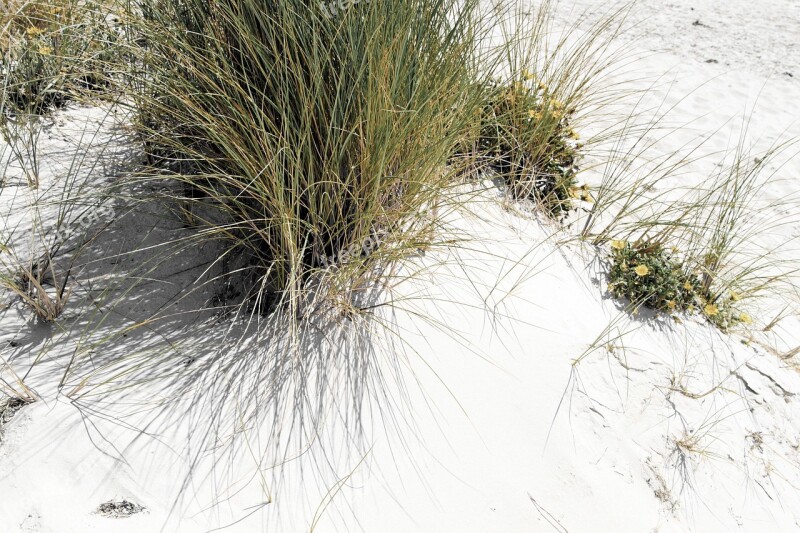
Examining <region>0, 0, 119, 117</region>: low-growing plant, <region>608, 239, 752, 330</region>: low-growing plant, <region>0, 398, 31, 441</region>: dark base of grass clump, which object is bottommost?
<region>0, 398, 31, 441</region>: dark base of grass clump

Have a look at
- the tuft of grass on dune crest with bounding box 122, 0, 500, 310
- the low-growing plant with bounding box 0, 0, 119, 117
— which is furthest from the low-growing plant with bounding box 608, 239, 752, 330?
the low-growing plant with bounding box 0, 0, 119, 117

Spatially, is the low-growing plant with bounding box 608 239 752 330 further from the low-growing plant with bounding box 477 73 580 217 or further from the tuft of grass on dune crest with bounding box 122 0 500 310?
the tuft of grass on dune crest with bounding box 122 0 500 310

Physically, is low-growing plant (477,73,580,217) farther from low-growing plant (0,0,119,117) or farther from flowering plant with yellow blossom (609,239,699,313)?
low-growing plant (0,0,119,117)

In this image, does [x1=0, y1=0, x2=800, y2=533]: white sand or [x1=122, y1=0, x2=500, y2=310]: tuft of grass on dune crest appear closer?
[x1=0, y1=0, x2=800, y2=533]: white sand

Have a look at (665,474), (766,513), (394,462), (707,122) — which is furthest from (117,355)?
(707,122)

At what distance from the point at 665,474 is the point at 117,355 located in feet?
6.06

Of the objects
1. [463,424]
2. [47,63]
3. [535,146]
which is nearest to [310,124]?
[463,424]

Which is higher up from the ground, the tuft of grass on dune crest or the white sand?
the tuft of grass on dune crest

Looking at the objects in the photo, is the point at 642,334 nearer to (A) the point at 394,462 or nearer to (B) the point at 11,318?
(A) the point at 394,462

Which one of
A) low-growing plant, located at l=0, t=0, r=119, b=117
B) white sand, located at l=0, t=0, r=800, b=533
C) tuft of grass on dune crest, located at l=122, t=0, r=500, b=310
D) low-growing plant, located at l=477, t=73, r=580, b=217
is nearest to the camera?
white sand, located at l=0, t=0, r=800, b=533

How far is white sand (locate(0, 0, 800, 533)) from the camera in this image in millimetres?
1510

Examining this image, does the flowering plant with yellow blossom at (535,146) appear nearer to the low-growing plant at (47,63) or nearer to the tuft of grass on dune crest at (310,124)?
the tuft of grass on dune crest at (310,124)

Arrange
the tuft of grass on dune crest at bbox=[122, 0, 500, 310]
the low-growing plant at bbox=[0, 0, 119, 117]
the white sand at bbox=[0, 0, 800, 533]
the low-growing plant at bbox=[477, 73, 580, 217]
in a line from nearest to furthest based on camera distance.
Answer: the white sand at bbox=[0, 0, 800, 533]
the tuft of grass on dune crest at bbox=[122, 0, 500, 310]
the low-growing plant at bbox=[0, 0, 119, 117]
the low-growing plant at bbox=[477, 73, 580, 217]

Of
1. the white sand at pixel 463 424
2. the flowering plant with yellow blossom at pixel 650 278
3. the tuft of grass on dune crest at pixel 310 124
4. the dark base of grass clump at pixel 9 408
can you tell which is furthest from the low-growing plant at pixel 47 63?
the flowering plant with yellow blossom at pixel 650 278
